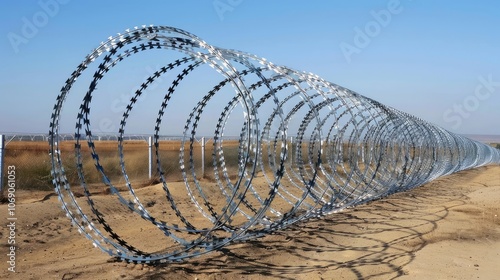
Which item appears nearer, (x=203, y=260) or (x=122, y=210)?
(x=203, y=260)

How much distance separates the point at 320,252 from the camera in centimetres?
787

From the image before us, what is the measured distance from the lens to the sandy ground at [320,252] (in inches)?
258

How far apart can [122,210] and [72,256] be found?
4.70 metres

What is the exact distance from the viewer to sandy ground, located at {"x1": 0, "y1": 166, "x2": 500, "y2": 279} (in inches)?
258

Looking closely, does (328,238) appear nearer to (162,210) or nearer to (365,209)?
(365,209)

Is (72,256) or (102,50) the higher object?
(102,50)

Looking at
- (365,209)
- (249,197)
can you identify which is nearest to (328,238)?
(365,209)

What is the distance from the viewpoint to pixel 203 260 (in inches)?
273

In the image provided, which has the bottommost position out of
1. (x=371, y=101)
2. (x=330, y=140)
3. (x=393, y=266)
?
(x=393, y=266)

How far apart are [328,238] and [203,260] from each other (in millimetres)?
2797

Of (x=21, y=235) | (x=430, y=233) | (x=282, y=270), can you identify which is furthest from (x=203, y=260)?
(x=430, y=233)

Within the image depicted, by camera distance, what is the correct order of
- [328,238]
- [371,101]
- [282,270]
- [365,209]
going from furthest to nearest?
[365,209] → [371,101] → [328,238] → [282,270]

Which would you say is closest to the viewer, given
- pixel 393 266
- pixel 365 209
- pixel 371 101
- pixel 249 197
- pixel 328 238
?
pixel 393 266

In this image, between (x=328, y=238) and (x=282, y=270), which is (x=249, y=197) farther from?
(x=282, y=270)
